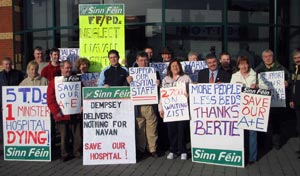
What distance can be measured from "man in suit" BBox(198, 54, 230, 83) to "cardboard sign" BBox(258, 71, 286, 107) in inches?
31.2

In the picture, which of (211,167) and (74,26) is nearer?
(211,167)

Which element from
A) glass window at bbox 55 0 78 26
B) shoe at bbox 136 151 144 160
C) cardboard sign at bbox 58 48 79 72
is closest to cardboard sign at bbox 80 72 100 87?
cardboard sign at bbox 58 48 79 72

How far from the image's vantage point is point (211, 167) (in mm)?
7238

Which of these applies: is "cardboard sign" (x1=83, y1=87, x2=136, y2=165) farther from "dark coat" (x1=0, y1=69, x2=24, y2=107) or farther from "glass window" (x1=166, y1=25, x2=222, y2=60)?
"glass window" (x1=166, y1=25, x2=222, y2=60)

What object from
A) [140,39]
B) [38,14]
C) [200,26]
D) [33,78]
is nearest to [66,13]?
[38,14]

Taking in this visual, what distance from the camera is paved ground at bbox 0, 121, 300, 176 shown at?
22.8 ft

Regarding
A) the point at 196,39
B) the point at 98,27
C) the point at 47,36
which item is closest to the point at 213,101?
the point at 98,27

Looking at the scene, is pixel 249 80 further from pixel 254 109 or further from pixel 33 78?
pixel 33 78

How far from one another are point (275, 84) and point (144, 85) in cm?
256

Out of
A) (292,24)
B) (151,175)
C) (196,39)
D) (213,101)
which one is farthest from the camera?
(292,24)

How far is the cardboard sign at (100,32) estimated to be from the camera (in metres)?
8.66

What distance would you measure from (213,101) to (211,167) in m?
1.14

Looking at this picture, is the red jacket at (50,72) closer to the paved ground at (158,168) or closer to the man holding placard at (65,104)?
the man holding placard at (65,104)

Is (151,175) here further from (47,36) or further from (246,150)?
(47,36)
